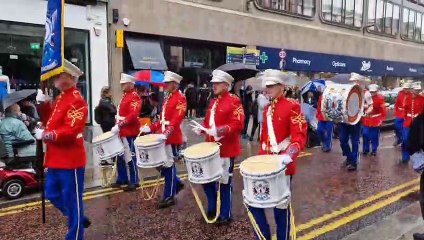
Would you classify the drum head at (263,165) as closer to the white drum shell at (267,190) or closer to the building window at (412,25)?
the white drum shell at (267,190)

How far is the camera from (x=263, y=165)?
4.37 metres

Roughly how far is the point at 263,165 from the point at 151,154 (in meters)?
2.48

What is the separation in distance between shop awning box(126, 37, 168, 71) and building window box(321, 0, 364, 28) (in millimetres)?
14737

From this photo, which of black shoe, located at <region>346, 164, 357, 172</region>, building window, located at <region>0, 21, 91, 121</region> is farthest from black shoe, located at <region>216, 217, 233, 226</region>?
building window, located at <region>0, 21, 91, 121</region>

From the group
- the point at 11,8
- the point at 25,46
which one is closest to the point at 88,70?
the point at 25,46

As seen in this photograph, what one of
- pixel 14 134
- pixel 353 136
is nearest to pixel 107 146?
pixel 14 134

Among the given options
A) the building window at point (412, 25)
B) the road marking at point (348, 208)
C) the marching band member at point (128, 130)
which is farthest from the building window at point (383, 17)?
the marching band member at point (128, 130)

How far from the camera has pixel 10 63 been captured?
48.4 ft

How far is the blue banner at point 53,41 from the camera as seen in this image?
16.8 ft

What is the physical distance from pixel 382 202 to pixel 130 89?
14.6 feet

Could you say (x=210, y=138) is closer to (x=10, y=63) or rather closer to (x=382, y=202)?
(x=382, y=202)

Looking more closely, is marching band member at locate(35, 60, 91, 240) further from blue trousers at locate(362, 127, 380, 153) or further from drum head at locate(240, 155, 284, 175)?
blue trousers at locate(362, 127, 380, 153)

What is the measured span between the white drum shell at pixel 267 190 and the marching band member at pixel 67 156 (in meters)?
1.77

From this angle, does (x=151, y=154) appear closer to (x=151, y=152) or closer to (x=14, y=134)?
(x=151, y=152)
